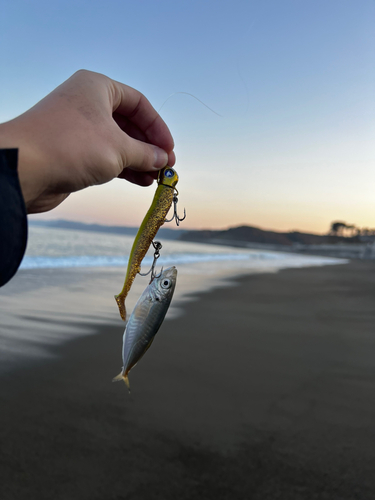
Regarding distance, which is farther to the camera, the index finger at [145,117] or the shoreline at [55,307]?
the shoreline at [55,307]

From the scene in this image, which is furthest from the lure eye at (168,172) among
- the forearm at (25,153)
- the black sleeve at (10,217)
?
the black sleeve at (10,217)

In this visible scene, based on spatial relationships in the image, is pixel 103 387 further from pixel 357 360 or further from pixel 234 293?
pixel 234 293

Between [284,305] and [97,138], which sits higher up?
[97,138]

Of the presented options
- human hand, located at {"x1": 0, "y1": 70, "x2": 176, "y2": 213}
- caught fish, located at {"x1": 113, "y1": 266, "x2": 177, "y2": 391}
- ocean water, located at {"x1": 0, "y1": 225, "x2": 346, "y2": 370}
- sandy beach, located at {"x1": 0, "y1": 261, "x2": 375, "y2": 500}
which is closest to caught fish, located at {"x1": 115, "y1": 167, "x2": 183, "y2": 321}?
caught fish, located at {"x1": 113, "y1": 266, "x2": 177, "y2": 391}

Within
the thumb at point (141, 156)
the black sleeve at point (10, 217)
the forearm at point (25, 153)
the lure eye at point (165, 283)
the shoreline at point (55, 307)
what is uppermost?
the thumb at point (141, 156)

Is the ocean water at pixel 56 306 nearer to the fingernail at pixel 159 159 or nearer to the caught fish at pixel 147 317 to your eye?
the caught fish at pixel 147 317

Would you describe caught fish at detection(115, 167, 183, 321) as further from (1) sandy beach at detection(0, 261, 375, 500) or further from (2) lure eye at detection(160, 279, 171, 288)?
(1) sandy beach at detection(0, 261, 375, 500)

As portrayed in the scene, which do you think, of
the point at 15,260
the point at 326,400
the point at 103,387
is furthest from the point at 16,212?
the point at 326,400
